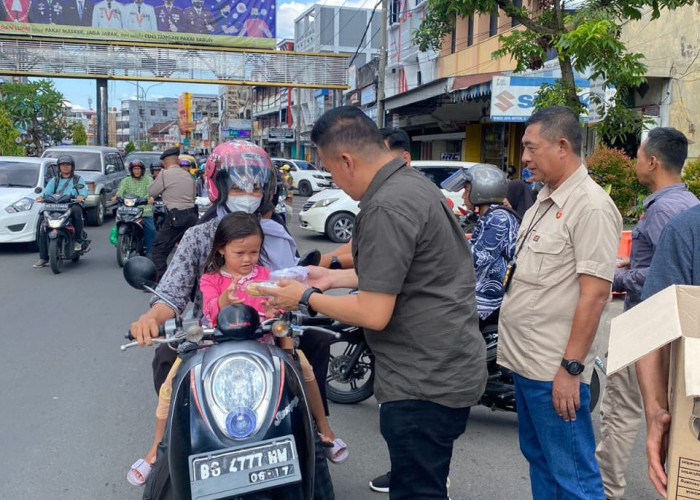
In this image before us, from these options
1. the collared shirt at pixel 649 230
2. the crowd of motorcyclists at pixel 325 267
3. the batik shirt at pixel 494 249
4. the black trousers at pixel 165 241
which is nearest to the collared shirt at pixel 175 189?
the black trousers at pixel 165 241

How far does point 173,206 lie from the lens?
30.4 ft

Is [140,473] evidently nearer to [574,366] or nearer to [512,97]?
[574,366]

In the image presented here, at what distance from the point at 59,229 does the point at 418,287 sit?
8715mm

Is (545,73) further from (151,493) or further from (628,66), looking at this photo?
(151,493)

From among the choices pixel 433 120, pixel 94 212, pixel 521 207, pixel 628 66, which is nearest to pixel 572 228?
pixel 521 207

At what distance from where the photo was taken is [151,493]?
264 cm

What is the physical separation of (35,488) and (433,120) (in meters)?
21.0

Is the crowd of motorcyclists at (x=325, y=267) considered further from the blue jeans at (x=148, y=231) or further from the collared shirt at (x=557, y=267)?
the blue jeans at (x=148, y=231)

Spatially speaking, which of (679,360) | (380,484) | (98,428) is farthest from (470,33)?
(679,360)

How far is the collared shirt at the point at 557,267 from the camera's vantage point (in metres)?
2.61

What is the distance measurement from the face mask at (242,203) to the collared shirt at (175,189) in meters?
6.12

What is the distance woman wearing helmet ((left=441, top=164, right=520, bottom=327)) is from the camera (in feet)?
14.0

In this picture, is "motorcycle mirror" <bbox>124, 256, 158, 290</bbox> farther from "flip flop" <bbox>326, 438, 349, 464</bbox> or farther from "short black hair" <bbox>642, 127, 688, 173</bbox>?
"short black hair" <bbox>642, 127, 688, 173</bbox>

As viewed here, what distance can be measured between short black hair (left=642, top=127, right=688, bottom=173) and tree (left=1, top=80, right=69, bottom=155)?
29.9 m
